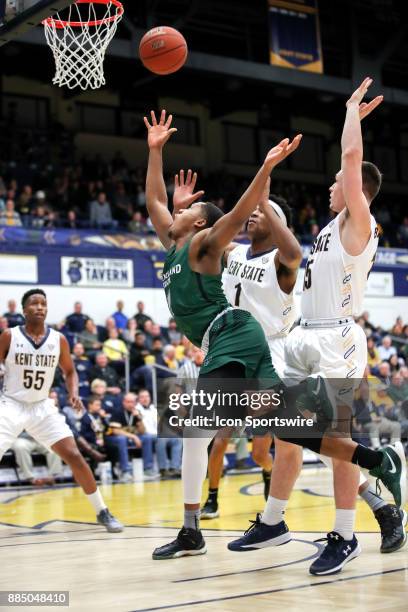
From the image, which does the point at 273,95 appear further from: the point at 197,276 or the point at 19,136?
the point at 197,276

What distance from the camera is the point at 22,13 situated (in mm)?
5625

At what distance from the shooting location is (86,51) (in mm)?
8398

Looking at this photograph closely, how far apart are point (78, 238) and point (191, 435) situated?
14.2 metres

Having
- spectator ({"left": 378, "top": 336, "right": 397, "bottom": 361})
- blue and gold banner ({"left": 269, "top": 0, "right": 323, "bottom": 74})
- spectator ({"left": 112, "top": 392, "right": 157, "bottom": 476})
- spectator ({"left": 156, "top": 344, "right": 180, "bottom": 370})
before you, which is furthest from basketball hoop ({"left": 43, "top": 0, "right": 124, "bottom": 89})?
blue and gold banner ({"left": 269, "top": 0, "right": 323, "bottom": 74})

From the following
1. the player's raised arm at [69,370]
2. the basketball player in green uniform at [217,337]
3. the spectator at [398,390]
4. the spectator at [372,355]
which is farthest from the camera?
the spectator at [372,355]

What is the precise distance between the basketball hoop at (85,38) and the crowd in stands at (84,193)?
409 inches

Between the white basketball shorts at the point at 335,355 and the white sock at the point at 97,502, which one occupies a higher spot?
the white basketball shorts at the point at 335,355

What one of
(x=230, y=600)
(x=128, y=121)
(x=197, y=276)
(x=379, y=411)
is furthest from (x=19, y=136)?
(x=230, y=600)

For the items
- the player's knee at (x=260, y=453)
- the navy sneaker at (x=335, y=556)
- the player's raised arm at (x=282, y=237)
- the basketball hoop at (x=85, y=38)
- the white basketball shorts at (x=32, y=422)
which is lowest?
the navy sneaker at (x=335, y=556)

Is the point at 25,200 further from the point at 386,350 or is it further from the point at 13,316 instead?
the point at 386,350

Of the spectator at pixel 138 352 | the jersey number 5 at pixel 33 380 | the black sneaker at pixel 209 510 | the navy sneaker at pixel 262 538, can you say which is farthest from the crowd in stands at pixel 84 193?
the navy sneaker at pixel 262 538

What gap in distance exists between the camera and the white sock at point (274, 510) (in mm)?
5816

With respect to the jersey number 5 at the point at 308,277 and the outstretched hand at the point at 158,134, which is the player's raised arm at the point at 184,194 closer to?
the outstretched hand at the point at 158,134

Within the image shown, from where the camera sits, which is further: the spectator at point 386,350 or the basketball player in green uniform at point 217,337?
the spectator at point 386,350
